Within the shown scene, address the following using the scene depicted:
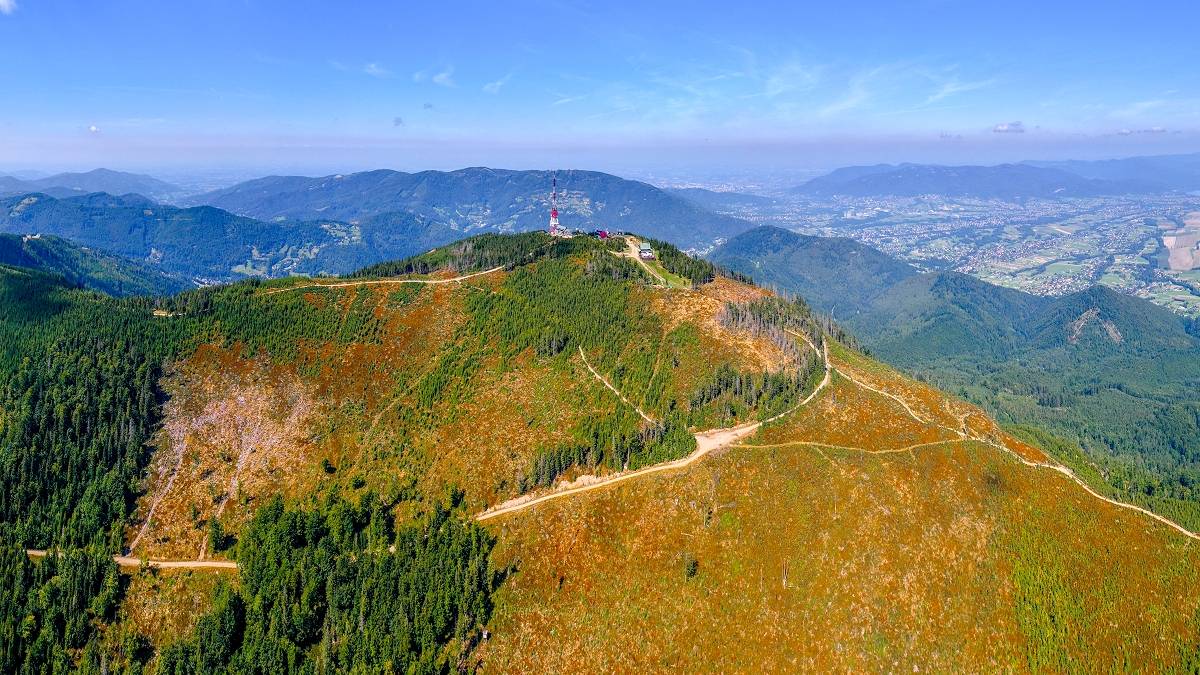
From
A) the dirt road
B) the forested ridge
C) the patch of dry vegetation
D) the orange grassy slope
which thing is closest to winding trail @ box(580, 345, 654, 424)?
the forested ridge

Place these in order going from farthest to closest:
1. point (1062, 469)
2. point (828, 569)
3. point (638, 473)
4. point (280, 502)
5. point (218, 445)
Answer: point (218, 445), point (280, 502), point (638, 473), point (1062, 469), point (828, 569)

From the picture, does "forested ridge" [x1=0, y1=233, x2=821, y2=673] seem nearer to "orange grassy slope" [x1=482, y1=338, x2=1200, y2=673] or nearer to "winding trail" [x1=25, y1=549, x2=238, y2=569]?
"winding trail" [x1=25, y1=549, x2=238, y2=569]

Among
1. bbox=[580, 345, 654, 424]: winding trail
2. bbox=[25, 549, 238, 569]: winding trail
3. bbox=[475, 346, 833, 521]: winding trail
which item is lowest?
bbox=[25, 549, 238, 569]: winding trail

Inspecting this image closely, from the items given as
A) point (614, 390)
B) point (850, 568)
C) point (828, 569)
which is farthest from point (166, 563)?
point (850, 568)

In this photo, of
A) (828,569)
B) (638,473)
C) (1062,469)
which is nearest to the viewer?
(828,569)

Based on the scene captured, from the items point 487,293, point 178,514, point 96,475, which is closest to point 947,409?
point 487,293

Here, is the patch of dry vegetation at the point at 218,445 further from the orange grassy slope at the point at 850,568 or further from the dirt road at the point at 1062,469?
the dirt road at the point at 1062,469

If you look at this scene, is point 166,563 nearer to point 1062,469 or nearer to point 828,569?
point 828,569

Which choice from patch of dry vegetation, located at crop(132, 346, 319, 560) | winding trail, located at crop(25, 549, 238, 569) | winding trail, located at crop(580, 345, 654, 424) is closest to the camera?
winding trail, located at crop(25, 549, 238, 569)

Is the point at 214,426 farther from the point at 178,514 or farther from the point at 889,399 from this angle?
the point at 889,399

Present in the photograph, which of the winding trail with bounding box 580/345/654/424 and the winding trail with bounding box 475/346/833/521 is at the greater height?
the winding trail with bounding box 580/345/654/424
